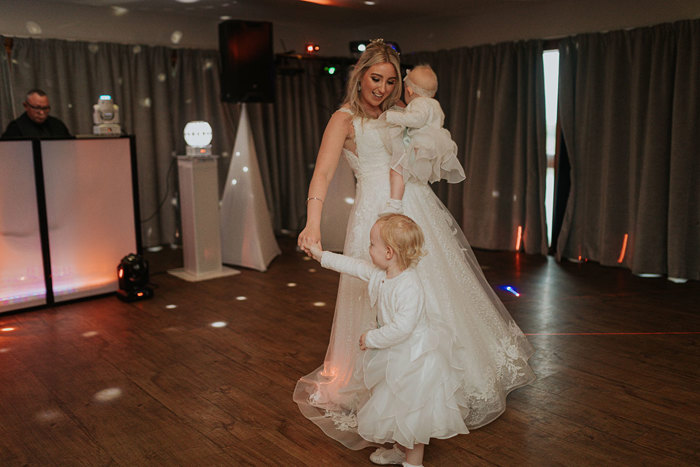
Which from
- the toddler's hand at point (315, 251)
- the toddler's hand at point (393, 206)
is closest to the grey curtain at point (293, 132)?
the toddler's hand at point (393, 206)

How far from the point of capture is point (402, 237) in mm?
2072

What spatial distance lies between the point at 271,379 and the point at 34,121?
3258 mm

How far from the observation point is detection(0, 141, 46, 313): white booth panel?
4.16 metres

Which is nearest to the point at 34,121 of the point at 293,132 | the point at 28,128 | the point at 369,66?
the point at 28,128

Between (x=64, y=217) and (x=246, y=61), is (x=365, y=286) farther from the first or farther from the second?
(x=246, y=61)

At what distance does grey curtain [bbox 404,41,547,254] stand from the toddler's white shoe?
3.94 meters

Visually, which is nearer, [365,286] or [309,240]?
[309,240]

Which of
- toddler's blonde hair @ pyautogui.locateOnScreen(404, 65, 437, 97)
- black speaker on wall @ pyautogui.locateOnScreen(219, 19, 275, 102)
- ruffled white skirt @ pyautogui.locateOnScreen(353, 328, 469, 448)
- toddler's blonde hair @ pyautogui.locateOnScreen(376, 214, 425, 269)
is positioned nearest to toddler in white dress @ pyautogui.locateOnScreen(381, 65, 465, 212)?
toddler's blonde hair @ pyautogui.locateOnScreen(404, 65, 437, 97)

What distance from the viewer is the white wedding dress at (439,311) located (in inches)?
103

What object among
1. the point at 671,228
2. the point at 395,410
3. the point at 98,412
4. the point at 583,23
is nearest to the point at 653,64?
the point at 583,23

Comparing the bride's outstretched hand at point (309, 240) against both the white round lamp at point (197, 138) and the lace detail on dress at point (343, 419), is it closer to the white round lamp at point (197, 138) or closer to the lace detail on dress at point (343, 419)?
the lace detail on dress at point (343, 419)

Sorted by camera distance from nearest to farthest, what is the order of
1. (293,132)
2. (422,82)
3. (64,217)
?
(422,82) → (64,217) → (293,132)

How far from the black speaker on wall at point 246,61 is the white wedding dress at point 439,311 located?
284 cm

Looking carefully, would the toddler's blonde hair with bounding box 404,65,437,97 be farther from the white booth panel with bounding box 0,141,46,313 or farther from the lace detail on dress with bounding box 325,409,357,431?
the white booth panel with bounding box 0,141,46,313
